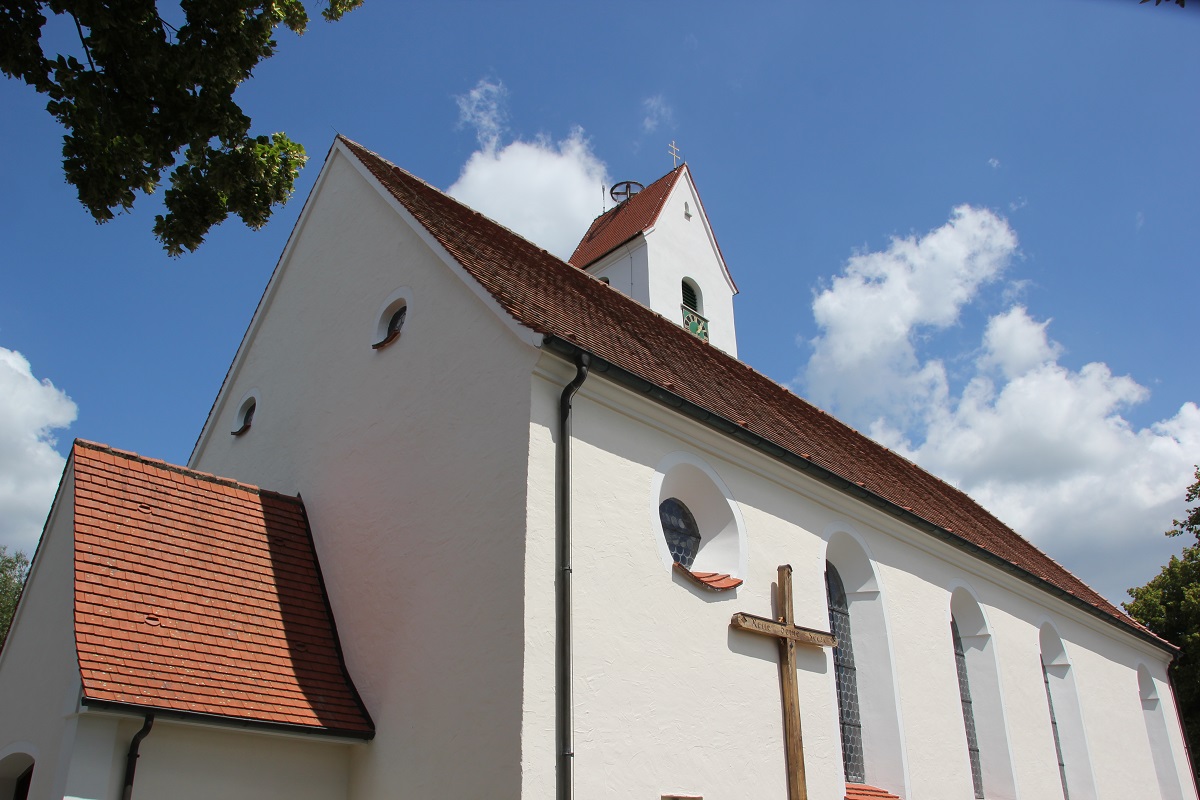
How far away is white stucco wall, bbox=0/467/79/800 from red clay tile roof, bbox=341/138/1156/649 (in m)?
4.28

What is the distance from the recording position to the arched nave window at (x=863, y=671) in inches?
405

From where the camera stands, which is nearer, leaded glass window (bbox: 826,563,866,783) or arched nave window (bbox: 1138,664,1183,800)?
leaded glass window (bbox: 826,563,866,783)

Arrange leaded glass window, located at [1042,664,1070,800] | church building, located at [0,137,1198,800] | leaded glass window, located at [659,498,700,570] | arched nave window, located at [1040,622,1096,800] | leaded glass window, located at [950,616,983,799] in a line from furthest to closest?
1. arched nave window, located at [1040,622,1096,800]
2. leaded glass window, located at [1042,664,1070,800]
3. leaded glass window, located at [950,616,983,799]
4. leaded glass window, located at [659,498,700,570]
5. church building, located at [0,137,1198,800]

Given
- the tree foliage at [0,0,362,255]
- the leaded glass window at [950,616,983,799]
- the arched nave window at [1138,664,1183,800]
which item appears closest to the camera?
the tree foliage at [0,0,362,255]

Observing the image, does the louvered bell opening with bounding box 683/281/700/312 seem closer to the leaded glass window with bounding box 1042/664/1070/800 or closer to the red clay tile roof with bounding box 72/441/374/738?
the leaded glass window with bounding box 1042/664/1070/800

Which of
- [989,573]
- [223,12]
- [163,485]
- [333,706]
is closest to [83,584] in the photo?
[163,485]

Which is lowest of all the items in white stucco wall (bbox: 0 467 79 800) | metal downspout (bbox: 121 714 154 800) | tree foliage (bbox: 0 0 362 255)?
metal downspout (bbox: 121 714 154 800)

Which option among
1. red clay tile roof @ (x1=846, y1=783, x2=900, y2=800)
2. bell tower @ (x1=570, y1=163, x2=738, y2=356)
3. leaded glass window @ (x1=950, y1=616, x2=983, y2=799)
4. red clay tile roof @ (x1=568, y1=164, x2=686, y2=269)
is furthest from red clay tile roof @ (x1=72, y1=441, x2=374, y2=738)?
red clay tile roof @ (x1=568, y1=164, x2=686, y2=269)

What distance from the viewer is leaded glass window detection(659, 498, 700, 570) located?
9.00 meters

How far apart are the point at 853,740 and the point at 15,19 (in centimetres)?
1002

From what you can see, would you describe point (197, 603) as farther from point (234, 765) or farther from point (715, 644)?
point (715, 644)

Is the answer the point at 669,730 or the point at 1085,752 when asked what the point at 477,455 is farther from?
the point at 1085,752

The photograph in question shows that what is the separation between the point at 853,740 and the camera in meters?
10.5

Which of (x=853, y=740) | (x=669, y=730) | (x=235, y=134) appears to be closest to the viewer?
(x=235, y=134)
